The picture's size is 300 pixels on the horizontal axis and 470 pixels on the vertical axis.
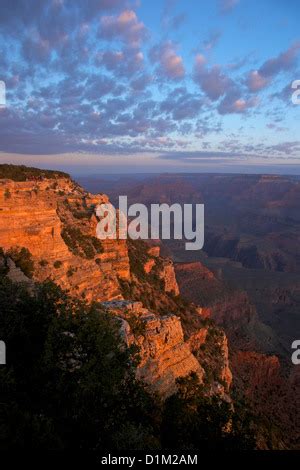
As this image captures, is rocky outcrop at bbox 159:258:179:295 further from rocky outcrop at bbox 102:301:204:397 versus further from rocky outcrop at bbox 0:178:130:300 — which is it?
rocky outcrop at bbox 102:301:204:397

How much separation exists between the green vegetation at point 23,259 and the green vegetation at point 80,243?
5461mm

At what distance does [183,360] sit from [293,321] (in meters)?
56.9

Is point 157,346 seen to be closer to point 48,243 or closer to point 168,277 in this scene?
point 48,243

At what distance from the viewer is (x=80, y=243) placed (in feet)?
89.4

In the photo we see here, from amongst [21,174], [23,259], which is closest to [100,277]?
[23,259]

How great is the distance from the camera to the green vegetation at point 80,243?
85.2ft

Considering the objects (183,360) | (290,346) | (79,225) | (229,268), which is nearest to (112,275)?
(79,225)

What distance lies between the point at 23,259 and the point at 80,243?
26.2 ft

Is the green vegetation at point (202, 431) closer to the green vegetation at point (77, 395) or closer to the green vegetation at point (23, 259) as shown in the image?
the green vegetation at point (77, 395)

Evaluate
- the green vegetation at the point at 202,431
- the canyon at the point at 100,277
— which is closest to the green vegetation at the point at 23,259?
the canyon at the point at 100,277

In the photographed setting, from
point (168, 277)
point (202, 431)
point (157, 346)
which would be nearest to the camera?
point (202, 431)

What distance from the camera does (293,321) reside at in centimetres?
6694

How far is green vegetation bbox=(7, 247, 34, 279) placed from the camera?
62.0 ft

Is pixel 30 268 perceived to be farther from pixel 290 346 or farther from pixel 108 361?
pixel 290 346
